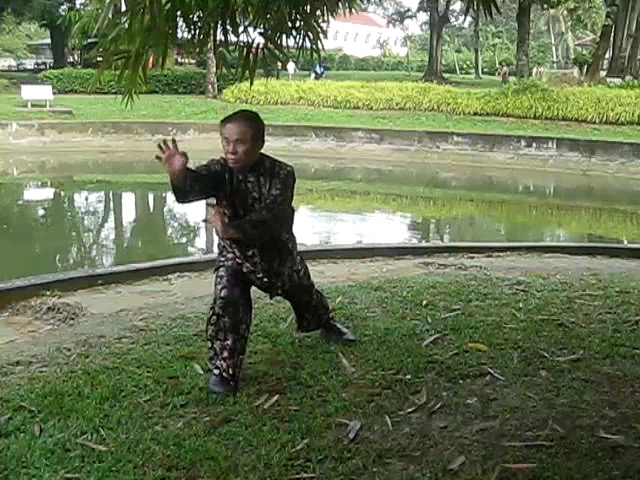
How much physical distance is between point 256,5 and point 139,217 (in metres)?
5.98

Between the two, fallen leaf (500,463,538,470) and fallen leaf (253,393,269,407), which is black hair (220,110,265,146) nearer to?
fallen leaf (253,393,269,407)

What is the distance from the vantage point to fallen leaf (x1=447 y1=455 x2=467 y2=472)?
2559 mm

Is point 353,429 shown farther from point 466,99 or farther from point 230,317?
point 466,99

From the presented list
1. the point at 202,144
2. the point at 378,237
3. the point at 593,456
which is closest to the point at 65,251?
the point at 378,237

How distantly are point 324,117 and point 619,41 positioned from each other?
8.00m

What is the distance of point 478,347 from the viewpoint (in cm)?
368

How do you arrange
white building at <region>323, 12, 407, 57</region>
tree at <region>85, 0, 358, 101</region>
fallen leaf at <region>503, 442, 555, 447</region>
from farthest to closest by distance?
white building at <region>323, 12, 407, 57</region> → fallen leaf at <region>503, 442, 555, 447</region> → tree at <region>85, 0, 358, 101</region>

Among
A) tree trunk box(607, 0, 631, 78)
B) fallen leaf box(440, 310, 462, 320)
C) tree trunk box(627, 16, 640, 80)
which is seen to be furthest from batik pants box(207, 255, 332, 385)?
tree trunk box(627, 16, 640, 80)

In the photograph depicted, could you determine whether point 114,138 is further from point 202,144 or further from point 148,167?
point 148,167

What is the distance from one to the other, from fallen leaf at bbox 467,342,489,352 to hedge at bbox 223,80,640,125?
12779 mm

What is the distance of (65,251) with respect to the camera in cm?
692

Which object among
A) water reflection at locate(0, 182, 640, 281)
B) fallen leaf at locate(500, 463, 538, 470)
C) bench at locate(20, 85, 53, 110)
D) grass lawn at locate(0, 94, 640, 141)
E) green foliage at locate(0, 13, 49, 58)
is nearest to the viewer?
fallen leaf at locate(500, 463, 538, 470)

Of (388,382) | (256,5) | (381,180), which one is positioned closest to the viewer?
(256,5)

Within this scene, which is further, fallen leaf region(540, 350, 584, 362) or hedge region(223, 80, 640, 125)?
hedge region(223, 80, 640, 125)
